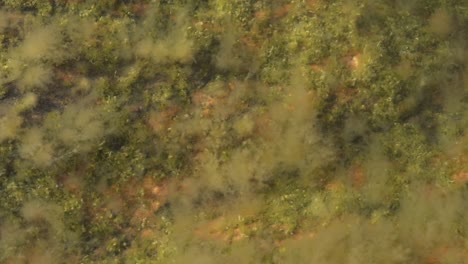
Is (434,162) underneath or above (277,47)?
underneath

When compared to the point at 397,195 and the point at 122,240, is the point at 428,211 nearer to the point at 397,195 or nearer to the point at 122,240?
the point at 397,195

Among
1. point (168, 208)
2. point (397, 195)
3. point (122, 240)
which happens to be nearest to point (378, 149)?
point (397, 195)

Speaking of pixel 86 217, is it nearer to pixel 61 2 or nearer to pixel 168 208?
pixel 168 208

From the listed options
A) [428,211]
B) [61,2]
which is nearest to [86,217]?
[61,2]

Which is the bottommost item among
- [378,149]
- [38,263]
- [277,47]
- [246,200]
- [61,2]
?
[378,149]

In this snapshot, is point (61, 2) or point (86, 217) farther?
point (61, 2)

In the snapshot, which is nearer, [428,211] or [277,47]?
[428,211]
